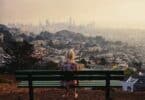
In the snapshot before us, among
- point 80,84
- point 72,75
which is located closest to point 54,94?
point 80,84

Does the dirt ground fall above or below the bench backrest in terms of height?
below

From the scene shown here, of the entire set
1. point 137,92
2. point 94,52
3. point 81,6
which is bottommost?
point 137,92

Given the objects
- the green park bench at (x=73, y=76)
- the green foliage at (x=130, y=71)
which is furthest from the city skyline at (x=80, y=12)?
the green park bench at (x=73, y=76)

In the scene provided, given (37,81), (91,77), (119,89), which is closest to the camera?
(91,77)

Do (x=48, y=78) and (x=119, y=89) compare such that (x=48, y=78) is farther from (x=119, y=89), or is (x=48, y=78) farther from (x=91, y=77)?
(x=119, y=89)

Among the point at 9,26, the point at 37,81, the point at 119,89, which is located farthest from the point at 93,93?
the point at 9,26

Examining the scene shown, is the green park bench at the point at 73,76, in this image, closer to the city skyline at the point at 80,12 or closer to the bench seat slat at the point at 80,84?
the bench seat slat at the point at 80,84

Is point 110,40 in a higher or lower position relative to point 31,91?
higher

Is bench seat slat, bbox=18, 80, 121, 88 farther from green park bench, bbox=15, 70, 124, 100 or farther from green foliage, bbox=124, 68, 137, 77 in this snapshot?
green foliage, bbox=124, 68, 137, 77

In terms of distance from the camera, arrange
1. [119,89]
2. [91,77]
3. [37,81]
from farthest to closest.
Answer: [119,89] < [37,81] < [91,77]

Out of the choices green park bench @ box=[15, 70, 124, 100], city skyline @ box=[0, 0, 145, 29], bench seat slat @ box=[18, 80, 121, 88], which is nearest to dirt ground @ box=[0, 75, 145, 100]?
bench seat slat @ box=[18, 80, 121, 88]
